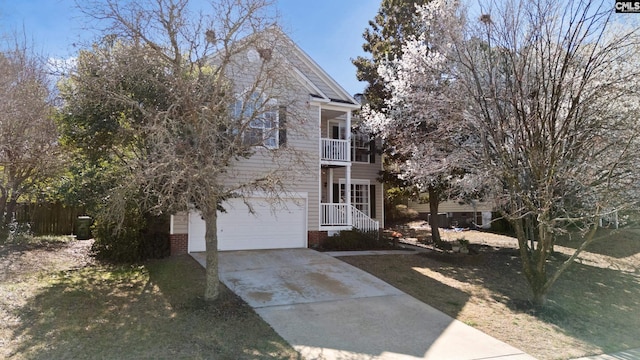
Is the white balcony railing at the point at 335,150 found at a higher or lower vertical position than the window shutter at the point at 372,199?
higher

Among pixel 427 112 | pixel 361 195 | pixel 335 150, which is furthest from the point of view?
pixel 361 195

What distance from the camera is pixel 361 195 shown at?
2186 centimetres

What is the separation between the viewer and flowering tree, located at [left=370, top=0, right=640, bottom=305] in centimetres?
914

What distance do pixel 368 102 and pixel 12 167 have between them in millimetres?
14211

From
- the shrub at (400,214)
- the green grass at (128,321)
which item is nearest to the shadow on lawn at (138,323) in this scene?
the green grass at (128,321)

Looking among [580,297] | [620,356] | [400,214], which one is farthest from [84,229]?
→ [620,356]

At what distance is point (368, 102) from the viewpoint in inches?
759

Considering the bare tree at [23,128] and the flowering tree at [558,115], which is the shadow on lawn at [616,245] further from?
the bare tree at [23,128]

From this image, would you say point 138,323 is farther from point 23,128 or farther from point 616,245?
point 616,245

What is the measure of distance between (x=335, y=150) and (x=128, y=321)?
36.5 ft

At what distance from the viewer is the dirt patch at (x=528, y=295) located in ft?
27.6

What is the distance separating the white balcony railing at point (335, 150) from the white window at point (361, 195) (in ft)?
13.6

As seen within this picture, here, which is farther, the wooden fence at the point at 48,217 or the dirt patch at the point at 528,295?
the wooden fence at the point at 48,217

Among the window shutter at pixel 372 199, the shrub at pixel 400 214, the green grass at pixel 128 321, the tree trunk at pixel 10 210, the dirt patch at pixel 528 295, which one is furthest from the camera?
the shrub at pixel 400 214
